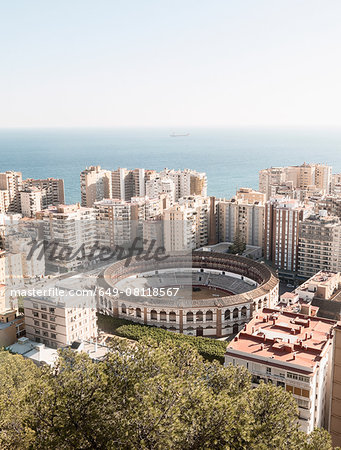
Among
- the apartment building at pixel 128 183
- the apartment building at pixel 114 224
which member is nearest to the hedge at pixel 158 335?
the apartment building at pixel 114 224

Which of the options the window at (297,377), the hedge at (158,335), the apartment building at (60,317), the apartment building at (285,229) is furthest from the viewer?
the apartment building at (285,229)

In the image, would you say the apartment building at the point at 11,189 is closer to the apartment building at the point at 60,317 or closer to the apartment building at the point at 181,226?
the apartment building at the point at 181,226

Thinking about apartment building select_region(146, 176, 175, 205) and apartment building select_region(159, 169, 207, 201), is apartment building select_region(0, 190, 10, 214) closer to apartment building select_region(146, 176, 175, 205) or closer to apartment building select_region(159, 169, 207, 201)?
apartment building select_region(146, 176, 175, 205)

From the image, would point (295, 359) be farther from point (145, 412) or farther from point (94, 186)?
point (94, 186)

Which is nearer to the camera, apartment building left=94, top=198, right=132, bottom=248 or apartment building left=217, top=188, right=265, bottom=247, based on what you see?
apartment building left=217, top=188, right=265, bottom=247

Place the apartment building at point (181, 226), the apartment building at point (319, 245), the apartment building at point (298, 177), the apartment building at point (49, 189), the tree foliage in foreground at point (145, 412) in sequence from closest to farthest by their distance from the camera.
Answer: the tree foliage in foreground at point (145, 412) → the apartment building at point (319, 245) → the apartment building at point (181, 226) → the apartment building at point (49, 189) → the apartment building at point (298, 177)

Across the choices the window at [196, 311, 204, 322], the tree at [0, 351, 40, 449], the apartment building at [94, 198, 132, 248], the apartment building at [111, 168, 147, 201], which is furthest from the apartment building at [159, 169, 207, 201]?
the tree at [0, 351, 40, 449]
